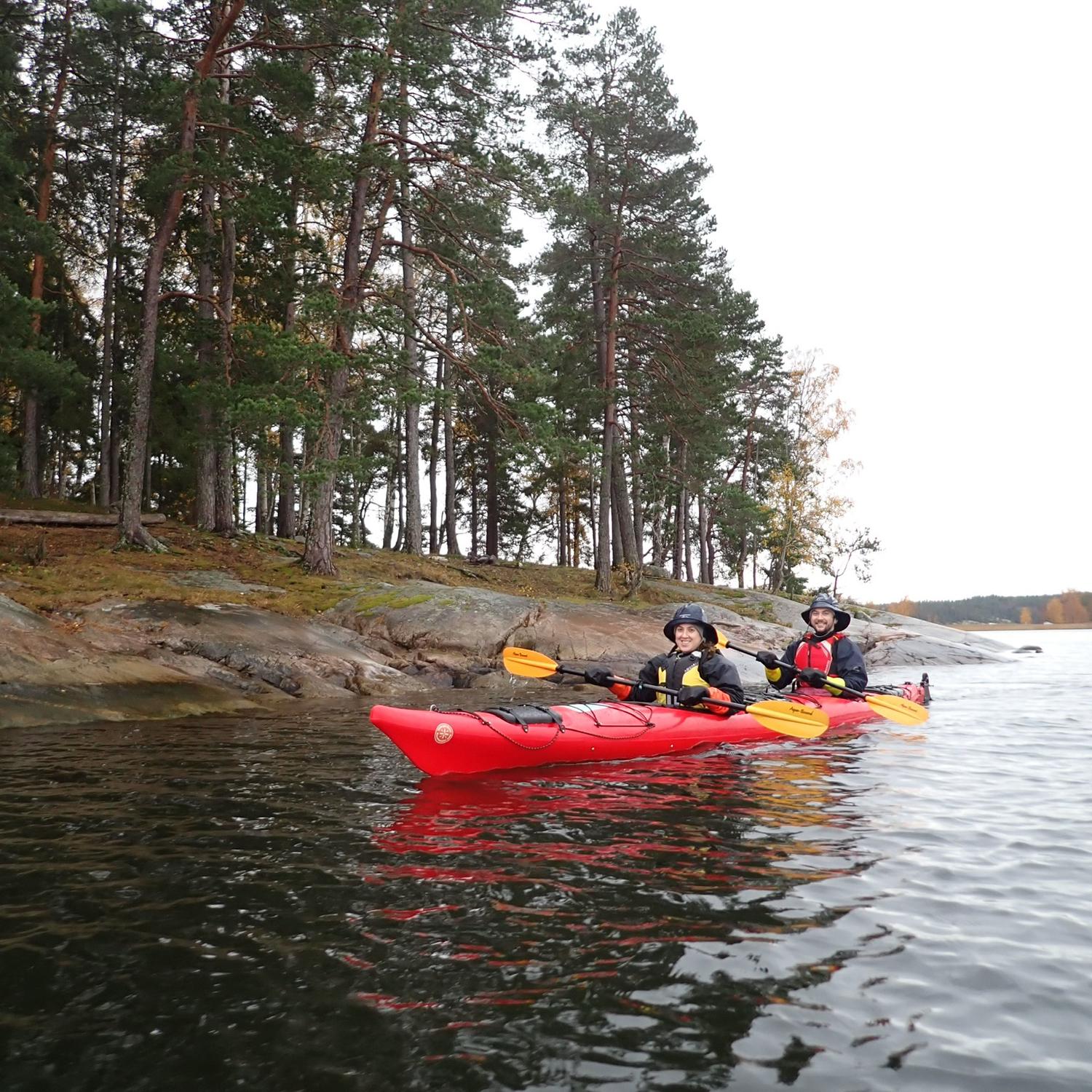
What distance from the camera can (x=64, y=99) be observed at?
22.1 meters

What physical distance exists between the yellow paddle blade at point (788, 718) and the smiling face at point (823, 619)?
102 inches

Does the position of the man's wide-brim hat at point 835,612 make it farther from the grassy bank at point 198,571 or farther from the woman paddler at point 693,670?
the grassy bank at point 198,571

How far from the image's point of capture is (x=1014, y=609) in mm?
113938

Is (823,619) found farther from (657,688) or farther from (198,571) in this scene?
(198,571)

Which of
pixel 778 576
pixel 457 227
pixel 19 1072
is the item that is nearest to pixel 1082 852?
pixel 19 1072

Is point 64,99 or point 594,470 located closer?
point 64,99

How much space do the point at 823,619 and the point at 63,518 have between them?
1633 centimetres

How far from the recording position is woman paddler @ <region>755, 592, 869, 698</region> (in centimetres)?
1059

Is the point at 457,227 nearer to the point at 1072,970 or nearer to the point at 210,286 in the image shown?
the point at 210,286

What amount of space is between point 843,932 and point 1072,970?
36.5 inches

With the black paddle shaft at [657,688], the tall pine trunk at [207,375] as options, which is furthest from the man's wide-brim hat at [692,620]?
the tall pine trunk at [207,375]

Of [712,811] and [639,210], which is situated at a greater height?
[639,210]

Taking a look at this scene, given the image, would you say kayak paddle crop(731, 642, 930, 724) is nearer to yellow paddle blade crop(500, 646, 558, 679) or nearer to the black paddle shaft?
the black paddle shaft

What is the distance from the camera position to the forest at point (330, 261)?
1526cm
